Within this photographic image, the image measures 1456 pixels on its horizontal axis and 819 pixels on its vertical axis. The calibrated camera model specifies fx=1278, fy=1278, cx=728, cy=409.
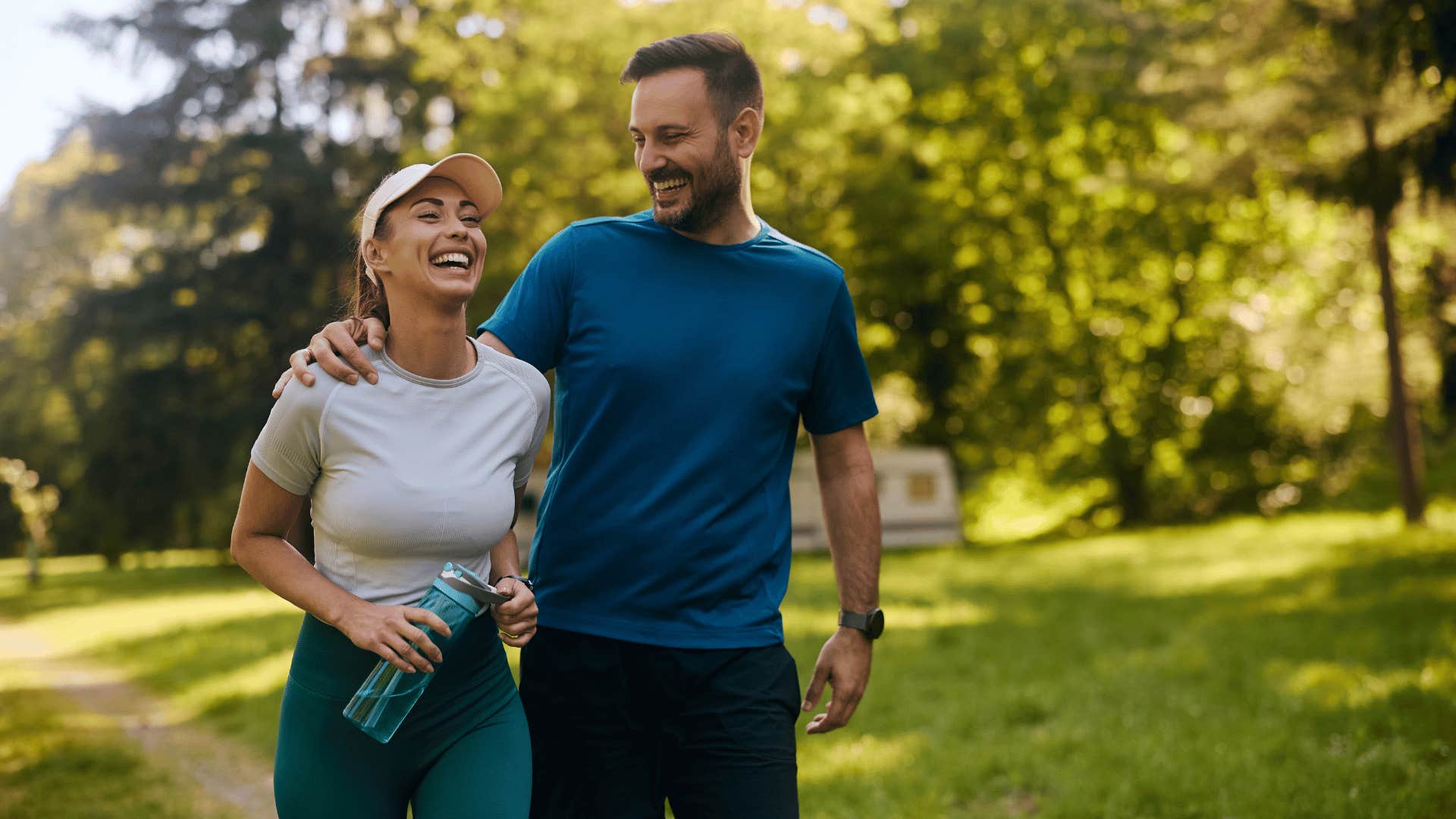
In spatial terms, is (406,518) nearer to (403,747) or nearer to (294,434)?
(294,434)

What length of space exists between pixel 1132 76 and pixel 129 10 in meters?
20.0

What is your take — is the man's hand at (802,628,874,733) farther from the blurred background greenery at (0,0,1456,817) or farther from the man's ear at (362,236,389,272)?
the blurred background greenery at (0,0,1456,817)

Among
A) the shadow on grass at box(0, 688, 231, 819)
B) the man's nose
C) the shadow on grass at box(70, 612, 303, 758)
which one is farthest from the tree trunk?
the man's nose

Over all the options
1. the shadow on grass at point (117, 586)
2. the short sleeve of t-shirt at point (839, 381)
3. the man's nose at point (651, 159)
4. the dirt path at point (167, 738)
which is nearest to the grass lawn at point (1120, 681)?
the dirt path at point (167, 738)

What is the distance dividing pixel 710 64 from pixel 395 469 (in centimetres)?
125

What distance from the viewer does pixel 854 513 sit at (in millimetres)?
3422

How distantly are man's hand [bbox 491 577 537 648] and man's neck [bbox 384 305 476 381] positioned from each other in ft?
1.49

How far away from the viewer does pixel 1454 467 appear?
80.6 feet

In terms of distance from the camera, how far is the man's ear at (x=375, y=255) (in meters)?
2.68

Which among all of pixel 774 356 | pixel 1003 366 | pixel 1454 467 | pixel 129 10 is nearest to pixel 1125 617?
pixel 774 356

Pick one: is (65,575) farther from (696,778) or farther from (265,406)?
(696,778)

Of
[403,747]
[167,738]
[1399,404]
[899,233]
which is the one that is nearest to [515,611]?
[403,747]

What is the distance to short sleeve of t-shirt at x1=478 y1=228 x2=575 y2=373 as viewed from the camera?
9.70 ft

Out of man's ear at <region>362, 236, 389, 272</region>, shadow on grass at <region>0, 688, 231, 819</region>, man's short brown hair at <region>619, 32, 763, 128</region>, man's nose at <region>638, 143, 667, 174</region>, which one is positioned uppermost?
man's short brown hair at <region>619, 32, 763, 128</region>
